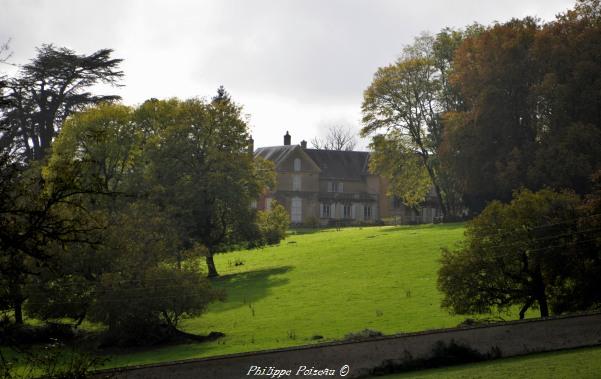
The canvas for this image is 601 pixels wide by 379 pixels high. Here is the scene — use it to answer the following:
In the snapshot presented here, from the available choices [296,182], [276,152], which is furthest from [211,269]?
[276,152]

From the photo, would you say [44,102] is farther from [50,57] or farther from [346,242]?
[346,242]

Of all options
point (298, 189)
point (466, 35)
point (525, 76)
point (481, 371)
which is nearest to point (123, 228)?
point (481, 371)

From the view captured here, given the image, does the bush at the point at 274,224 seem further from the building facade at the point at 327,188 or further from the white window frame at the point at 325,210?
the white window frame at the point at 325,210

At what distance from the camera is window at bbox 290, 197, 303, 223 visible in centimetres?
11581

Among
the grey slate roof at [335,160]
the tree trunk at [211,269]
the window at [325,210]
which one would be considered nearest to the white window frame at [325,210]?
the window at [325,210]

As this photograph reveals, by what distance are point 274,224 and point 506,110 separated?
1998 cm

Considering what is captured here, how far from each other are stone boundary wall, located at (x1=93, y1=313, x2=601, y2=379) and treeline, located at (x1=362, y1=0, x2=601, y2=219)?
2946 centimetres

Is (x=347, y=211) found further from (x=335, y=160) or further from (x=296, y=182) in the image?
(x=296, y=182)

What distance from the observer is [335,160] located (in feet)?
402

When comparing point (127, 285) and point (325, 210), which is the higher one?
point (325, 210)

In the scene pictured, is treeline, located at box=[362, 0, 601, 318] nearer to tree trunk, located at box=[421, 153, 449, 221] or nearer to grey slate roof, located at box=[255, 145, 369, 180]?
tree trunk, located at box=[421, 153, 449, 221]

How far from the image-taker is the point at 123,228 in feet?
149

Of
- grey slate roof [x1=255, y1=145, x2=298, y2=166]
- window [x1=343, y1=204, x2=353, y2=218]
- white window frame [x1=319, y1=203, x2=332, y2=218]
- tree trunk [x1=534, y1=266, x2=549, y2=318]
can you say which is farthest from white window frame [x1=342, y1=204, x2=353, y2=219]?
tree trunk [x1=534, y1=266, x2=549, y2=318]

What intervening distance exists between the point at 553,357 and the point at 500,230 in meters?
9.96
